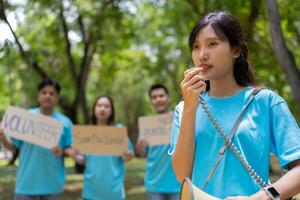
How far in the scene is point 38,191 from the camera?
14.6 feet

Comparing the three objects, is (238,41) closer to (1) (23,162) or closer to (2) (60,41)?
(1) (23,162)

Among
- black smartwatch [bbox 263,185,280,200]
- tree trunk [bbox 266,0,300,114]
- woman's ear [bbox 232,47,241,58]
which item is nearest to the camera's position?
black smartwatch [bbox 263,185,280,200]

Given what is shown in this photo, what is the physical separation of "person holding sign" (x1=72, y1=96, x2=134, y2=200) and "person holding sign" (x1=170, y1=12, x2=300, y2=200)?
3.11 meters

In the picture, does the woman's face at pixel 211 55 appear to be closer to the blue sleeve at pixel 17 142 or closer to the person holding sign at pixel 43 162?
the person holding sign at pixel 43 162

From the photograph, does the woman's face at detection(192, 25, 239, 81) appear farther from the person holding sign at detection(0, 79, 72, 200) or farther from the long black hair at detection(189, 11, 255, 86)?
the person holding sign at detection(0, 79, 72, 200)

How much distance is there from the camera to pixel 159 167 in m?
4.97

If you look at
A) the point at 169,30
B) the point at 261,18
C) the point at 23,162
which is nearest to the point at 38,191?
the point at 23,162

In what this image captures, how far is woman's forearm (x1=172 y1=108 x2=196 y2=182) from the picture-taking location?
1669mm

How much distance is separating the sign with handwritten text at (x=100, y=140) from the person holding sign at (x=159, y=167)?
27 cm

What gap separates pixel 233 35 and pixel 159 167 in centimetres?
335

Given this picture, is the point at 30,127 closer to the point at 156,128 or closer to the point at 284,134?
the point at 156,128

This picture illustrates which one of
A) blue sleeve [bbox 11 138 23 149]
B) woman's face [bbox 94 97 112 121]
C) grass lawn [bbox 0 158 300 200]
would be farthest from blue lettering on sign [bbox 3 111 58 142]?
grass lawn [bbox 0 158 300 200]

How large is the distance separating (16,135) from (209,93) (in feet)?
10.8

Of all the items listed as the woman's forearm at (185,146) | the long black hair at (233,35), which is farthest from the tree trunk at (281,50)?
the woman's forearm at (185,146)
